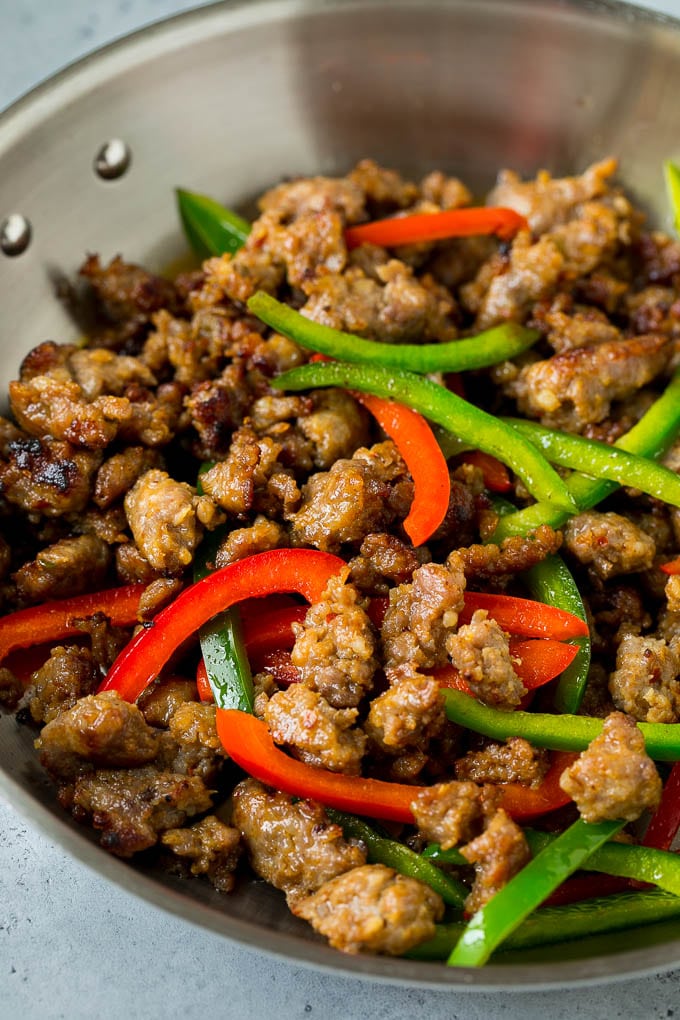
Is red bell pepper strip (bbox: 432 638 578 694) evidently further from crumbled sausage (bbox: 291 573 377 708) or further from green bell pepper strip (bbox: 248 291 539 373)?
green bell pepper strip (bbox: 248 291 539 373)

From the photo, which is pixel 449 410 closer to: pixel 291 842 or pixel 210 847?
pixel 291 842

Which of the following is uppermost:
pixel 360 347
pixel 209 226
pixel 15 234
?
pixel 15 234

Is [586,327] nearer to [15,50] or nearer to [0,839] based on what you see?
[0,839]

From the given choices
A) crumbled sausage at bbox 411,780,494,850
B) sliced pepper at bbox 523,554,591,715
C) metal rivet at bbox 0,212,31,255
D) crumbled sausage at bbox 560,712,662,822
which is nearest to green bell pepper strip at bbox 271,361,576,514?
sliced pepper at bbox 523,554,591,715

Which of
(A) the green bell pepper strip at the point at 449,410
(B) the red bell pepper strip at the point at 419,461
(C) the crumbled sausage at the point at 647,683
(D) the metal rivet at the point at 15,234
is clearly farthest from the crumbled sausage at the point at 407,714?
(D) the metal rivet at the point at 15,234

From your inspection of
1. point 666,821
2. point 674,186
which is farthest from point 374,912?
point 674,186

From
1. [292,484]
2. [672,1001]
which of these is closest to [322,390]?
[292,484]

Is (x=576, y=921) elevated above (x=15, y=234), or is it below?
below
